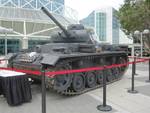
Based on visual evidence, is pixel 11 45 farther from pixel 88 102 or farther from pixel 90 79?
pixel 88 102

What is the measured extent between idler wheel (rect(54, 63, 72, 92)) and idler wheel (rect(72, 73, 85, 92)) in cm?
28

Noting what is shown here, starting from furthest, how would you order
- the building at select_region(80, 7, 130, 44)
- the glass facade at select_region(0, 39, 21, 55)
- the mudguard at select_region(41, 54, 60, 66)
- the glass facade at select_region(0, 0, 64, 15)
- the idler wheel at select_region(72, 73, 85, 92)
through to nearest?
the glass facade at select_region(0, 0, 64, 15)
the building at select_region(80, 7, 130, 44)
the glass facade at select_region(0, 39, 21, 55)
the idler wheel at select_region(72, 73, 85, 92)
the mudguard at select_region(41, 54, 60, 66)

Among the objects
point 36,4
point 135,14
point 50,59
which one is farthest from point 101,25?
point 50,59

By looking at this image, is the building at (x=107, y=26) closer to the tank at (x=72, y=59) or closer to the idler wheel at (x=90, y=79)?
the tank at (x=72, y=59)

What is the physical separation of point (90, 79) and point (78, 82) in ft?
2.61

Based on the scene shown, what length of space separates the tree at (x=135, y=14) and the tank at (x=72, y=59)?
1156cm

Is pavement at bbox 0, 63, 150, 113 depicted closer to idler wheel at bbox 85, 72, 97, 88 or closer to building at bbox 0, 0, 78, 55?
idler wheel at bbox 85, 72, 97, 88

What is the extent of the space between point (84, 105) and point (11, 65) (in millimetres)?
3775

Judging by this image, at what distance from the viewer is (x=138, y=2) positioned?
23.0 m

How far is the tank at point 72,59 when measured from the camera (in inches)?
288

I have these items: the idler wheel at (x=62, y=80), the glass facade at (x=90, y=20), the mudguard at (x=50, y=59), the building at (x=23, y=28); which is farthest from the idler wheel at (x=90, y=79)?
the glass facade at (x=90, y=20)

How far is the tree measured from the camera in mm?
21480

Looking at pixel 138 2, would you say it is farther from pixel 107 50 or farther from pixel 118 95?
pixel 118 95

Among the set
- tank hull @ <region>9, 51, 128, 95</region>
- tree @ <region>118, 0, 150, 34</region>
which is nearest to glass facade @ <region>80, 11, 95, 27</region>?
tree @ <region>118, 0, 150, 34</region>
